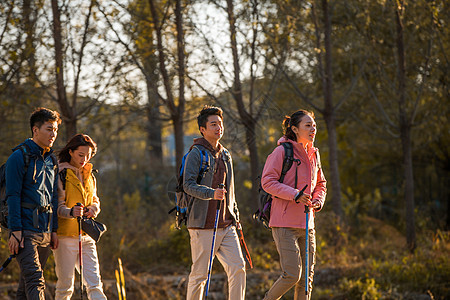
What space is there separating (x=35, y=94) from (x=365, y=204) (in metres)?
8.52

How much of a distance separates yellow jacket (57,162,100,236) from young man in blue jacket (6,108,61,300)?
103 mm

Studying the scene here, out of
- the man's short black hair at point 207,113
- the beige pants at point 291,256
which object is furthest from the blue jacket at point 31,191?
the beige pants at point 291,256

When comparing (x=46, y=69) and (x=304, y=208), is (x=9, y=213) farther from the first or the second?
(x=46, y=69)

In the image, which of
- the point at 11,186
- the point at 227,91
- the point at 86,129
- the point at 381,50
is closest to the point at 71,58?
the point at 86,129

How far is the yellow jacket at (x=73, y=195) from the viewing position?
16.9 feet

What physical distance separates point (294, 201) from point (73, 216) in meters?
1.85

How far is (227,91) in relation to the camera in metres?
9.34

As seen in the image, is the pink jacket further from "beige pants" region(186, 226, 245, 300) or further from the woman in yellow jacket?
the woman in yellow jacket

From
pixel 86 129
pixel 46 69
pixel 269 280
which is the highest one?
pixel 46 69

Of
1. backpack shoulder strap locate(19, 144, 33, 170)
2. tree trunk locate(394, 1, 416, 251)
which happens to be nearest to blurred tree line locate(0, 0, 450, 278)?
tree trunk locate(394, 1, 416, 251)

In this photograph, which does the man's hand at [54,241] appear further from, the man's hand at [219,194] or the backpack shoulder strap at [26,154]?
the man's hand at [219,194]

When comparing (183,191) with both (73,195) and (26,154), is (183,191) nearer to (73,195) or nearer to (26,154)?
(73,195)

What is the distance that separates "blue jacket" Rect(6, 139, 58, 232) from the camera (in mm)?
4688

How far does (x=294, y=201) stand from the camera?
209 inches
